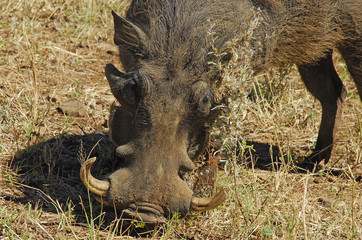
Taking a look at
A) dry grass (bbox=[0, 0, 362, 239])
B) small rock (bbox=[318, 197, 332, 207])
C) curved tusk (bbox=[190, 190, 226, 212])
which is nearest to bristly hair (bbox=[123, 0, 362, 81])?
dry grass (bbox=[0, 0, 362, 239])

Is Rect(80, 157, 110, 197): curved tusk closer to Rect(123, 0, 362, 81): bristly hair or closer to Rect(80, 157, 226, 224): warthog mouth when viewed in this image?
Rect(80, 157, 226, 224): warthog mouth

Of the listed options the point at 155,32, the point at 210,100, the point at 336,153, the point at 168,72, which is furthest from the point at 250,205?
the point at 336,153

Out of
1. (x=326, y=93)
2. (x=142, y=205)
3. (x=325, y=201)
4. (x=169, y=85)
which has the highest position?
(x=169, y=85)

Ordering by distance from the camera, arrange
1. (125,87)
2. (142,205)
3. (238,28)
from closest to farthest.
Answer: (142,205) → (125,87) → (238,28)

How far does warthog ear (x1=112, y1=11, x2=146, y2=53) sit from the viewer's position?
284 cm

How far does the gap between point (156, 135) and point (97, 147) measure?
117 cm

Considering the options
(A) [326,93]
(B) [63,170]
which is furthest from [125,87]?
(A) [326,93]

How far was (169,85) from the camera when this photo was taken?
→ 8.84 ft

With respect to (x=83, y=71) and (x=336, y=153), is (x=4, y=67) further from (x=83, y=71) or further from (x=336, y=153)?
(x=336, y=153)

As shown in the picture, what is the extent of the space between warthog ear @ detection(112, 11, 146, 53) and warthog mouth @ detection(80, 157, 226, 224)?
0.68 m

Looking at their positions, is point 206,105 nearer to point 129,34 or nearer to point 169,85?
point 169,85

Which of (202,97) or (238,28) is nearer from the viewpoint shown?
(202,97)

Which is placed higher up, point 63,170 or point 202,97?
point 202,97

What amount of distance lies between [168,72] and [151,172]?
20.8 inches
